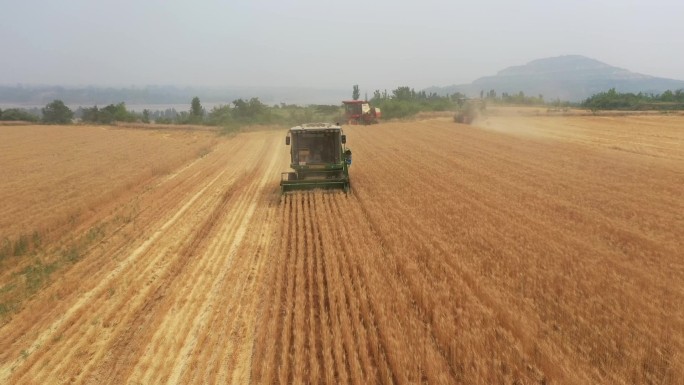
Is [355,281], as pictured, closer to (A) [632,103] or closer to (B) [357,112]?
(B) [357,112]

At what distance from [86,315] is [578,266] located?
26.8ft

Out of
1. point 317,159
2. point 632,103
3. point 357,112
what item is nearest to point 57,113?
point 357,112

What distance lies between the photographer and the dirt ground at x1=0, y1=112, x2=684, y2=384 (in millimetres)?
5063

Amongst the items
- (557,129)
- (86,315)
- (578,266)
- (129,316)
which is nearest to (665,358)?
(578,266)

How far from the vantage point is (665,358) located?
469 cm

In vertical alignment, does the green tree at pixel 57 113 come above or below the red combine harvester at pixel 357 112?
above

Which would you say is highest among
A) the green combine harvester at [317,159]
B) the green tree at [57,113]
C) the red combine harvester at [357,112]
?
the green tree at [57,113]

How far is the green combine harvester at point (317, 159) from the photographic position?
14.2 metres

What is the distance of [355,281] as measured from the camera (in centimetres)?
728

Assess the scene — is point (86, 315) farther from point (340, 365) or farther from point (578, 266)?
point (578, 266)

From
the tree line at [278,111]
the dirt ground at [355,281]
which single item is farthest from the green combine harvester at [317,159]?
the tree line at [278,111]

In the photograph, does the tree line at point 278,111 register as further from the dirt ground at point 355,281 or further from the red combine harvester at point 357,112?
the dirt ground at point 355,281

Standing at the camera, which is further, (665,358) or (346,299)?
(346,299)

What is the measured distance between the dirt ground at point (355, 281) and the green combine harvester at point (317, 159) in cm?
52
